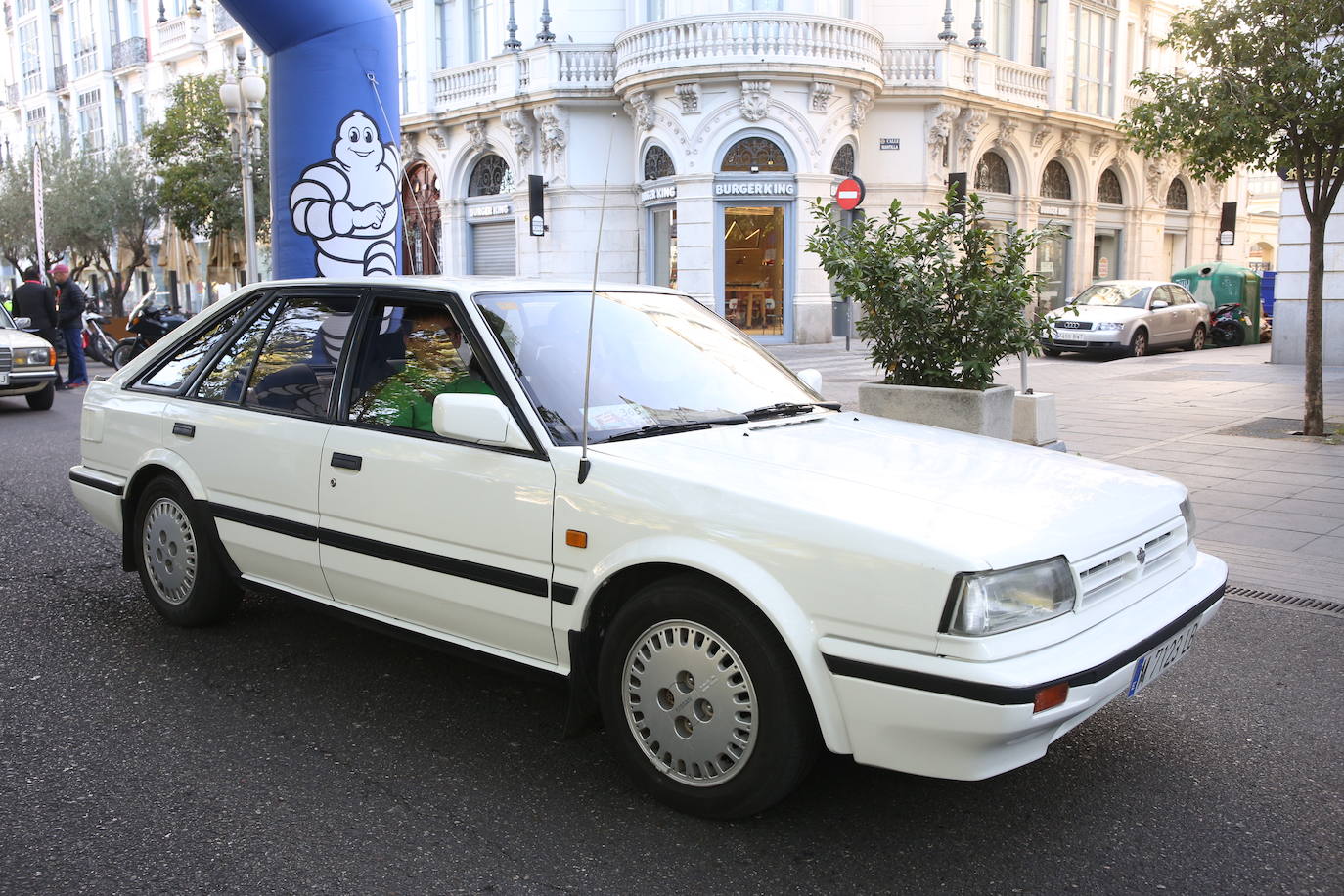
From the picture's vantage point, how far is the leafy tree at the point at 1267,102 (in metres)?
9.53

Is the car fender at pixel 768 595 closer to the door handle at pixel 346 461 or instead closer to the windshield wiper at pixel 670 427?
the windshield wiper at pixel 670 427

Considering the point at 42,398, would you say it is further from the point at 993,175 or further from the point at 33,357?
the point at 993,175

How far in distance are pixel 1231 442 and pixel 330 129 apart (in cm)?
856

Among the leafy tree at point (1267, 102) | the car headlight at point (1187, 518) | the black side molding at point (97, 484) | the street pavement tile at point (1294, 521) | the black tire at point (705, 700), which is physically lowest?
the street pavement tile at point (1294, 521)

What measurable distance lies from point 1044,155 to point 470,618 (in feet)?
102

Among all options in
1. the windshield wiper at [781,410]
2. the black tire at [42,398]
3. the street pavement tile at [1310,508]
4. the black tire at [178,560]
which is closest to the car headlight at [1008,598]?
the windshield wiper at [781,410]

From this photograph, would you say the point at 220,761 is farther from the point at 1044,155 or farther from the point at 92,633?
the point at 1044,155

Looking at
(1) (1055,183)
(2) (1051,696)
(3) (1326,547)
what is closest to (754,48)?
(1) (1055,183)

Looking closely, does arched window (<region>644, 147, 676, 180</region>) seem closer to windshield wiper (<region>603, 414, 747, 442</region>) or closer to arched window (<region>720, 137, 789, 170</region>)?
arched window (<region>720, 137, 789, 170</region>)

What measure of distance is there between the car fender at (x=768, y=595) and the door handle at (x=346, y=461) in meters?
1.22

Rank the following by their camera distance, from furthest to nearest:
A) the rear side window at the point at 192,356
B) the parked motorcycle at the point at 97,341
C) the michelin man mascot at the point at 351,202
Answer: the parked motorcycle at the point at 97,341 → the michelin man mascot at the point at 351,202 → the rear side window at the point at 192,356

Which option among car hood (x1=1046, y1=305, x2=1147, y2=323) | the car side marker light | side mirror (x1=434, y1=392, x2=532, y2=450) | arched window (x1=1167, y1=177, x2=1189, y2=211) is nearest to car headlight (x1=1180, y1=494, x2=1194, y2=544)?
the car side marker light

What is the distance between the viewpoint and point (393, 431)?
392 cm

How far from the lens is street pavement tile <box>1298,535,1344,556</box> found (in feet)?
21.0
